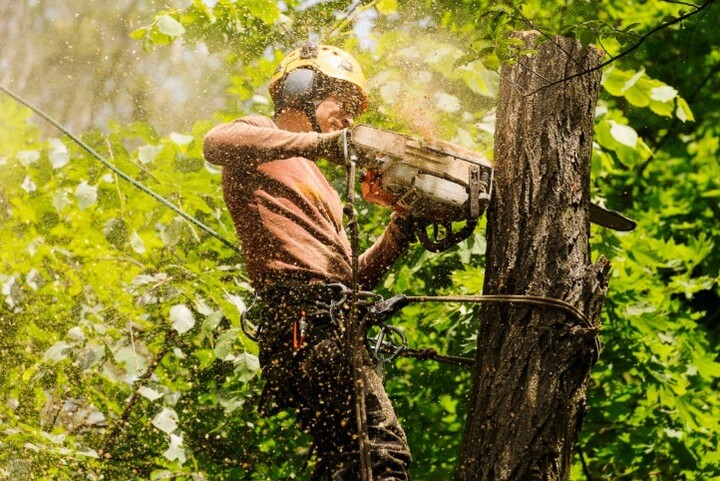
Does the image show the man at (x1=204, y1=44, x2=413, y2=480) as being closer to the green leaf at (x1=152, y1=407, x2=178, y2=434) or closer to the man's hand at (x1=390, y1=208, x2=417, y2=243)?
→ the man's hand at (x1=390, y1=208, x2=417, y2=243)

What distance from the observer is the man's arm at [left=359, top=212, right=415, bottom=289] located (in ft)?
10.2

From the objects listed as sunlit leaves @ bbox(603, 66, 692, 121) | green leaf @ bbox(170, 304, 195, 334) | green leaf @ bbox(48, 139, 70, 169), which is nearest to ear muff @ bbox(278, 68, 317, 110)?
green leaf @ bbox(170, 304, 195, 334)

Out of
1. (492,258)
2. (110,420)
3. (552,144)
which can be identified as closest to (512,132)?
(552,144)

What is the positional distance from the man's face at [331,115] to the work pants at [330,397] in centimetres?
88

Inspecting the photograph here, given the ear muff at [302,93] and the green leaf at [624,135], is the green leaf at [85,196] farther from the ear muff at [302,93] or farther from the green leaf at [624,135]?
the green leaf at [624,135]

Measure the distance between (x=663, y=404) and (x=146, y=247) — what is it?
121 inches

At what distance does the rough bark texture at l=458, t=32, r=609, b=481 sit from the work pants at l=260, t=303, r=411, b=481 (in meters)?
0.27

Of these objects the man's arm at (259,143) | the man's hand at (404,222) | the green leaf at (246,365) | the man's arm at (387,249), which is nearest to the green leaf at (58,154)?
the green leaf at (246,365)

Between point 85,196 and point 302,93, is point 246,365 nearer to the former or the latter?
point 85,196

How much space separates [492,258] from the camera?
2.60 metres

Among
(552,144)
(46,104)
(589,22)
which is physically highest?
(46,104)

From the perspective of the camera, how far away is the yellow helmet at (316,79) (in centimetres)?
329

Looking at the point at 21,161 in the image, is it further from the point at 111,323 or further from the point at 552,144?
the point at 552,144

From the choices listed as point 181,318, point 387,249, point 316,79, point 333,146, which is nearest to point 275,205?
point 333,146
